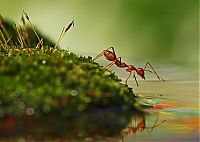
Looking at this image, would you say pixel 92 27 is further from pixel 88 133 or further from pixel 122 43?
pixel 88 133

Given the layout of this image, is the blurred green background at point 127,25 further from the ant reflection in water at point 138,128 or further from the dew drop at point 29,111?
the dew drop at point 29,111

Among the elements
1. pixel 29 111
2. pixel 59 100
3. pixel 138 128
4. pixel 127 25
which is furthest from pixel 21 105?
pixel 127 25

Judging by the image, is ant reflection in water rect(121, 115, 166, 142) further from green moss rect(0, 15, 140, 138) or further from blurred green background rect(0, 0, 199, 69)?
blurred green background rect(0, 0, 199, 69)

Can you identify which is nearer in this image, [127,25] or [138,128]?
[138,128]

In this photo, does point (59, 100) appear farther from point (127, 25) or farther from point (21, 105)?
point (127, 25)

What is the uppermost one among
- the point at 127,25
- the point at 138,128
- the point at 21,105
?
the point at 127,25

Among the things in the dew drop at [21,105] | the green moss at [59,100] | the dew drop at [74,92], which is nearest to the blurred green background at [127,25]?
the green moss at [59,100]

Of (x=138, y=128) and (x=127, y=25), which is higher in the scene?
(x=127, y=25)
